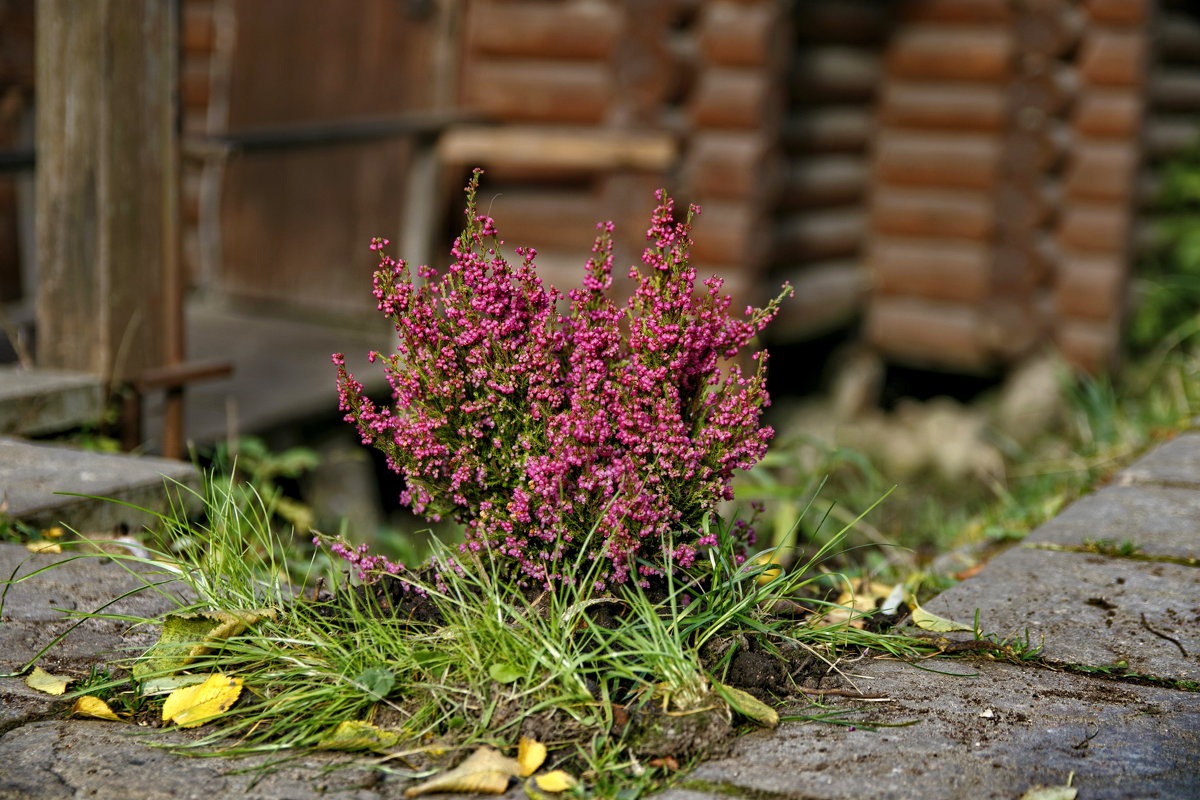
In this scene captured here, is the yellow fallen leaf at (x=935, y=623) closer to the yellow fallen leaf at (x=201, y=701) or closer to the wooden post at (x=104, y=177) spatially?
the yellow fallen leaf at (x=201, y=701)

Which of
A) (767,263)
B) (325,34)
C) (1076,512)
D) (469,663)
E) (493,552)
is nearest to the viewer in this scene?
(469,663)

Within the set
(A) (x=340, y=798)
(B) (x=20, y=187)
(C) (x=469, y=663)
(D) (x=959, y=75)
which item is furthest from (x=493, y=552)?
(D) (x=959, y=75)

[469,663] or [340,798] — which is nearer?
[340,798]

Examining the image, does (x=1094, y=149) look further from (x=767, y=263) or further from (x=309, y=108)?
(x=309, y=108)

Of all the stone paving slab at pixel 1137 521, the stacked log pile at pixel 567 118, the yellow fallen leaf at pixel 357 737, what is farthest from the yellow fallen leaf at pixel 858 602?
the stacked log pile at pixel 567 118

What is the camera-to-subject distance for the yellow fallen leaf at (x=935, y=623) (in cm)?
219

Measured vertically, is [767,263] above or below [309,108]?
below

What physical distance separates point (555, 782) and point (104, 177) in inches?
88.8

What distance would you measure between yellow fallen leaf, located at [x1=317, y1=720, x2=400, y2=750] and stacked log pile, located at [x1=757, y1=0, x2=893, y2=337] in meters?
3.99

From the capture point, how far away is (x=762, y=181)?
529 cm

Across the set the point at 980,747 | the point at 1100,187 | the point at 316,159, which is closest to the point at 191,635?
the point at 980,747

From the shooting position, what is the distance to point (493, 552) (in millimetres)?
1941

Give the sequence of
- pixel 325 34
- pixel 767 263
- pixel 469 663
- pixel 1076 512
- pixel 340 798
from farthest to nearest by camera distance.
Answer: pixel 325 34
pixel 767 263
pixel 1076 512
pixel 469 663
pixel 340 798

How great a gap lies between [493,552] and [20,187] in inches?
182
